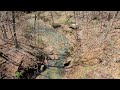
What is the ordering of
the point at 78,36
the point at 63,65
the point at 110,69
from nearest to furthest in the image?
the point at 110,69 < the point at 63,65 < the point at 78,36

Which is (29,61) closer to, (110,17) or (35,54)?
(35,54)

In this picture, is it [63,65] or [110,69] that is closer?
[110,69]

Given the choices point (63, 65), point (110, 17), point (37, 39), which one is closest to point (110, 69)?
point (63, 65)

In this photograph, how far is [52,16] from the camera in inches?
428

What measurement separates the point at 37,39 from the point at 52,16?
8.37 feet

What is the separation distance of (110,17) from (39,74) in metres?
5.17

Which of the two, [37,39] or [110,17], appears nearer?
[37,39]

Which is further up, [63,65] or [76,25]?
[76,25]
